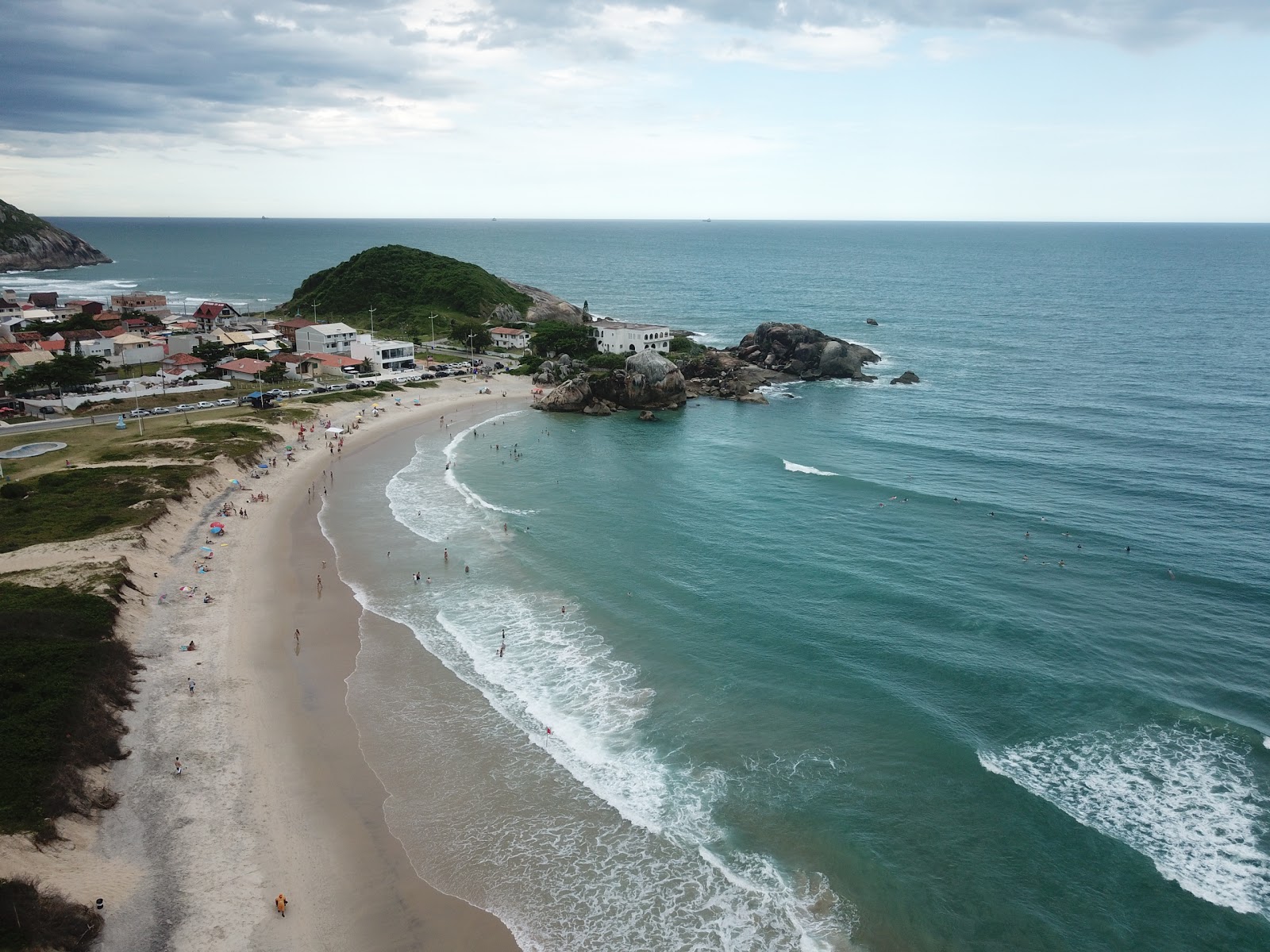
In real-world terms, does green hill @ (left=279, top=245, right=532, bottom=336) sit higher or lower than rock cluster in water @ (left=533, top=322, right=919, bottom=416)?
higher

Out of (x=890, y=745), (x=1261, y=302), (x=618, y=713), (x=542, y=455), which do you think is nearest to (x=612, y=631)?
(x=618, y=713)

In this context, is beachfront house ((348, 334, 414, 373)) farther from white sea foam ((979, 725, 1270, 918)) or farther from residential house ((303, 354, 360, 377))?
white sea foam ((979, 725, 1270, 918))

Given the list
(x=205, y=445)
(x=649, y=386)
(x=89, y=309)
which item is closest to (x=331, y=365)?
(x=205, y=445)

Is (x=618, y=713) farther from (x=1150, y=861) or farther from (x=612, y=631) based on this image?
(x=1150, y=861)

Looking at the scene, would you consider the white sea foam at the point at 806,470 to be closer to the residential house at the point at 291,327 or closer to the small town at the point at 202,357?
the small town at the point at 202,357

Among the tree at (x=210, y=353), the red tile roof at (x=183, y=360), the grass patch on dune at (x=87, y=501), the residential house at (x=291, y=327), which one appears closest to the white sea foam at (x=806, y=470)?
the grass patch on dune at (x=87, y=501)

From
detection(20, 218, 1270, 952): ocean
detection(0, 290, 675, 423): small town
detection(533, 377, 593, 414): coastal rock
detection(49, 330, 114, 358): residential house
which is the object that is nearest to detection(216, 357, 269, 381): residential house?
detection(0, 290, 675, 423): small town
